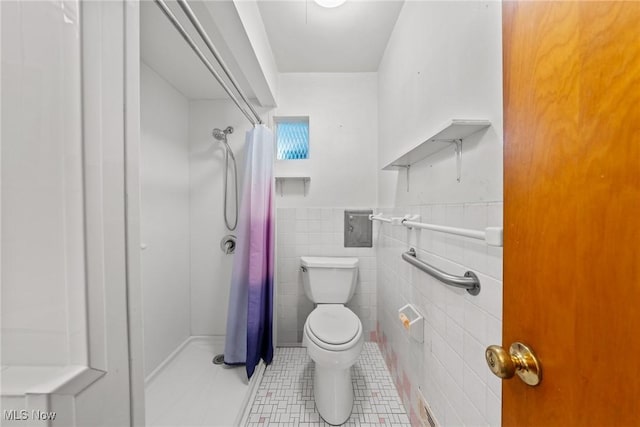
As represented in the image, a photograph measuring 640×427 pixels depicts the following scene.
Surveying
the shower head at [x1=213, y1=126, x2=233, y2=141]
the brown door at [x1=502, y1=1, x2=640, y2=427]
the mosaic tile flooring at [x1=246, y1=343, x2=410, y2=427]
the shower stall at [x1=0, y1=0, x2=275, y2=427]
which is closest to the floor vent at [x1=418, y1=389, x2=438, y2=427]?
the mosaic tile flooring at [x1=246, y1=343, x2=410, y2=427]

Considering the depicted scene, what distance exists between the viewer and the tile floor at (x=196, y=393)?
1.27 metres

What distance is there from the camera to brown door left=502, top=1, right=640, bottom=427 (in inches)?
10.8

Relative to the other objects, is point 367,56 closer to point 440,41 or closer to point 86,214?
point 440,41

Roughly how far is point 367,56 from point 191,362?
2649 millimetres

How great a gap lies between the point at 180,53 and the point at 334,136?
117 cm

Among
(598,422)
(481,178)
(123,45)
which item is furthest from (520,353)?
(123,45)

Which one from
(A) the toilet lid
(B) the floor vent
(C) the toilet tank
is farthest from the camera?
(C) the toilet tank

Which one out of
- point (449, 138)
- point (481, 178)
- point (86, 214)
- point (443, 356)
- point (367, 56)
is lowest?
point (443, 356)

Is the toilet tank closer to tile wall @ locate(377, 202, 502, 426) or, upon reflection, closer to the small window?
tile wall @ locate(377, 202, 502, 426)

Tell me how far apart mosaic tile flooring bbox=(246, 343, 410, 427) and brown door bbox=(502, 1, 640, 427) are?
3.69ft

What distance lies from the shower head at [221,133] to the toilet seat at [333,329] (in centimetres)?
154

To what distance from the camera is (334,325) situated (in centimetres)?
137

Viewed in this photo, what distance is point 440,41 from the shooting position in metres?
0.96

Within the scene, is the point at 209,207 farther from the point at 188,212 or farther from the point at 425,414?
the point at 425,414
